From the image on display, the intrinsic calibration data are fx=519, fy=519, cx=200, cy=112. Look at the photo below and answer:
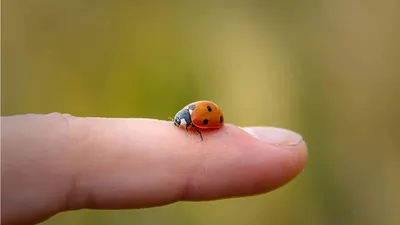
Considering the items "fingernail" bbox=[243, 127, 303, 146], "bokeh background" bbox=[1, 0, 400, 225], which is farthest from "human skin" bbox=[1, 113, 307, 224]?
"bokeh background" bbox=[1, 0, 400, 225]

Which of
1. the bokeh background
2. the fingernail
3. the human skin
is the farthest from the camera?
the bokeh background

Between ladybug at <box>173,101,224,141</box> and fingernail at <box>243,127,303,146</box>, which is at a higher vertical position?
ladybug at <box>173,101,224,141</box>

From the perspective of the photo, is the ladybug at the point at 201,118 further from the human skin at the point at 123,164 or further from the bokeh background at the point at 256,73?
the bokeh background at the point at 256,73

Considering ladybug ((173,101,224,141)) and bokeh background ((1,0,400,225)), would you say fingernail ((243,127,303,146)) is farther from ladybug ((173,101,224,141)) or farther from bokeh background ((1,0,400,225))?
bokeh background ((1,0,400,225))

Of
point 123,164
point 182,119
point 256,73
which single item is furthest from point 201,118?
point 256,73

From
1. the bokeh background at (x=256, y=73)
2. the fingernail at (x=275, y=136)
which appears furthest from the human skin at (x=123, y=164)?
the bokeh background at (x=256, y=73)

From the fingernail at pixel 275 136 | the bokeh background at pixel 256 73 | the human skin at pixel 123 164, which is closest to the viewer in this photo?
the human skin at pixel 123 164

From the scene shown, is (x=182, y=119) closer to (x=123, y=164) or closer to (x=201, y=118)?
(x=201, y=118)
